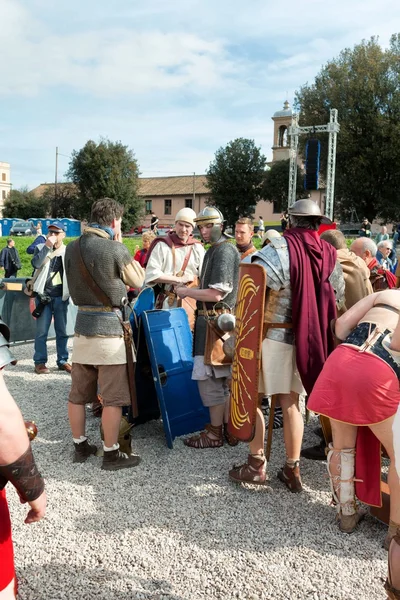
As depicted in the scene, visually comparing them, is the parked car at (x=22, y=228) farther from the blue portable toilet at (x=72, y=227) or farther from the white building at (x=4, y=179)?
the white building at (x=4, y=179)

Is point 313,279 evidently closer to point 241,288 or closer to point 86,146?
point 241,288

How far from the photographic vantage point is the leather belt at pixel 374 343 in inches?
106

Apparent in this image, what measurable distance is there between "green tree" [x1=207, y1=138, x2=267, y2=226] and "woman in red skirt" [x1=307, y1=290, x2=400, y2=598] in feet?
154

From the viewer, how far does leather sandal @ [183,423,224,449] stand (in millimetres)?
4156

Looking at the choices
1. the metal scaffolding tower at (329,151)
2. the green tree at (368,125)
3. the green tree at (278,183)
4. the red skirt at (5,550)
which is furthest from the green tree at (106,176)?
the red skirt at (5,550)

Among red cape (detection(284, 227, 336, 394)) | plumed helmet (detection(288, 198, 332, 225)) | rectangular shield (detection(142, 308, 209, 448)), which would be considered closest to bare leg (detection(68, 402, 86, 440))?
rectangular shield (detection(142, 308, 209, 448))

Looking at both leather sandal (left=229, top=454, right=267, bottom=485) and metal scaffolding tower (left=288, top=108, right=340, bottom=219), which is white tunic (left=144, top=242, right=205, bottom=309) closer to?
leather sandal (left=229, top=454, right=267, bottom=485)

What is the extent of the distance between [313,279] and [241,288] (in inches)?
18.1

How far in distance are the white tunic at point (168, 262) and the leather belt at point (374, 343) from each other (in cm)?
197

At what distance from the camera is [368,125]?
32375mm

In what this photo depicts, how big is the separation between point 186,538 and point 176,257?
2.38m

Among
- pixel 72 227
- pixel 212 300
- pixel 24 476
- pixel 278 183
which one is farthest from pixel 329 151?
pixel 72 227

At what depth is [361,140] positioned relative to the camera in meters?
32.6

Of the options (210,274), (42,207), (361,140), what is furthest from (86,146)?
(210,274)
